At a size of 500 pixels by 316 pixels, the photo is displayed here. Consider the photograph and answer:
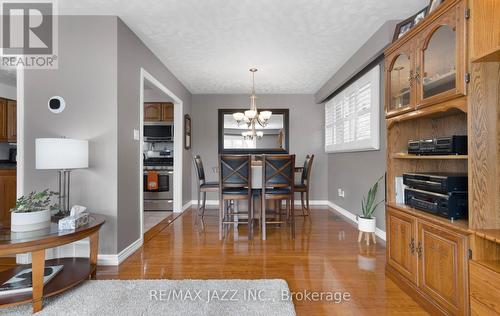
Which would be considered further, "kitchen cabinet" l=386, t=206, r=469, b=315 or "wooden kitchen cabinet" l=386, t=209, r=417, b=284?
"wooden kitchen cabinet" l=386, t=209, r=417, b=284

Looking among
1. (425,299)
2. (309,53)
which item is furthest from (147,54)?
(425,299)

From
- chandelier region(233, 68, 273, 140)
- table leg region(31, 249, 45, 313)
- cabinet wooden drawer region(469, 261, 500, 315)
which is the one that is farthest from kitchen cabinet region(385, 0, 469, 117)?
table leg region(31, 249, 45, 313)

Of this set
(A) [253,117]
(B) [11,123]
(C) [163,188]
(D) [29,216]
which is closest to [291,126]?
(A) [253,117]

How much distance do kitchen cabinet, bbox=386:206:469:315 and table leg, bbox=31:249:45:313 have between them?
8.34 ft

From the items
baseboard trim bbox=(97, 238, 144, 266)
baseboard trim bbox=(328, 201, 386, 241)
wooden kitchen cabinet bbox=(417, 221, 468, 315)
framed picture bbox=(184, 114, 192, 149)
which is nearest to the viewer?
wooden kitchen cabinet bbox=(417, 221, 468, 315)

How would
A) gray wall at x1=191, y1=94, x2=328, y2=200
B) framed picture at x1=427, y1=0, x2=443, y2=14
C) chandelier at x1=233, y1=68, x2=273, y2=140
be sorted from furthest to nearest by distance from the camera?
gray wall at x1=191, y1=94, x2=328, y2=200, chandelier at x1=233, y1=68, x2=273, y2=140, framed picture at x1=427, y1=0, x2=443, y2=14

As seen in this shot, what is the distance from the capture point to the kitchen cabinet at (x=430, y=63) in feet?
4.63

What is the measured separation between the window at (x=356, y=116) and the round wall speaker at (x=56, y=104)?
3.49 metres

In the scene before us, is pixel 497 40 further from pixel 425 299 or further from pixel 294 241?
pixel 294 241

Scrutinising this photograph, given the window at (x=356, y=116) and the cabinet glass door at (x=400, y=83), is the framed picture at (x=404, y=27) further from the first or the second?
the window at (x=356, y=116)

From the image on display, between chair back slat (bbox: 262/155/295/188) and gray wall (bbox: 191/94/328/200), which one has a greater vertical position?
gray wall (bbox: 191/94/328/200)

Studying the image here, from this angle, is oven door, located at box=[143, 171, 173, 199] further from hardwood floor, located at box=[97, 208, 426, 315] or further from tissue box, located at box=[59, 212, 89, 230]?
tissue box, located at box=[59, 212, 89, 230]

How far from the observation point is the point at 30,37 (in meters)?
2.48

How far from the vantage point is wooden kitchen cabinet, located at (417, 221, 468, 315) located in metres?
1.39
